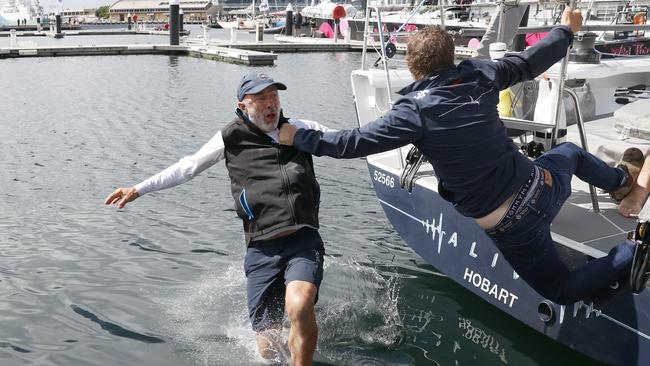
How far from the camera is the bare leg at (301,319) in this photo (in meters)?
4.20

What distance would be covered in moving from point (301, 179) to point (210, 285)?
2828mm

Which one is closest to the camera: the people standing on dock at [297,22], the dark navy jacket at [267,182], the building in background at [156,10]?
the dark navy jacket at [267,182]

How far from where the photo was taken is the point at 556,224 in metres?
5.21

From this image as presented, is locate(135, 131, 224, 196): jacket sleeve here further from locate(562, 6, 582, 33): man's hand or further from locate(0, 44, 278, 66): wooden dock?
locate(0, 44, 278, 66): wooden dock

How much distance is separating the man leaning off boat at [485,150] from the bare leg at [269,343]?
4.59ft

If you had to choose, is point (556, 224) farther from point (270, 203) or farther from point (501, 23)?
point (501, 23)

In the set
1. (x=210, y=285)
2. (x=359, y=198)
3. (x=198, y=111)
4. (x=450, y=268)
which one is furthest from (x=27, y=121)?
(x=450, y=268)

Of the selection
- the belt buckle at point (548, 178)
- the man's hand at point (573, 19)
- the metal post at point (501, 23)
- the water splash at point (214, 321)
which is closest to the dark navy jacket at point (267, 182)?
the water splash at point (214, 321)

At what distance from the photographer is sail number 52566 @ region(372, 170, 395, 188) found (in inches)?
265

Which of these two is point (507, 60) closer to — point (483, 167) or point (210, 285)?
point (483, 167)

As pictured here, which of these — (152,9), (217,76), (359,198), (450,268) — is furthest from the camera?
(152,9)

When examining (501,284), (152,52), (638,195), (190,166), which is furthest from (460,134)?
(152,52)

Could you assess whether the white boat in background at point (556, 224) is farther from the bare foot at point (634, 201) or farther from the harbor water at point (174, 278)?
the harbor water at point (174, 278)

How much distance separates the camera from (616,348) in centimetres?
449
